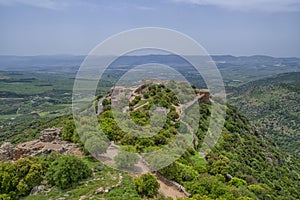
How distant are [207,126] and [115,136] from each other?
1705cm

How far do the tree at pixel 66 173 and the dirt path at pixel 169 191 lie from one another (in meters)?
5.36

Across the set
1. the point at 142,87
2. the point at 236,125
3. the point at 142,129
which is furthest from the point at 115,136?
the point at 236,125

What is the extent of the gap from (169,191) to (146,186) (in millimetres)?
2560

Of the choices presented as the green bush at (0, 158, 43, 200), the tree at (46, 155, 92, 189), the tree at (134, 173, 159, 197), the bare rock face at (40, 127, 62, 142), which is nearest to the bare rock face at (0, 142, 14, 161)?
the bare rock face at (40, 127, 62, 142)

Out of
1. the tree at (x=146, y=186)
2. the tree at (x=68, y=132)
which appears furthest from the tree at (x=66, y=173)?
the tree at (x=68, y=132)

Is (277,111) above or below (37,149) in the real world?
below

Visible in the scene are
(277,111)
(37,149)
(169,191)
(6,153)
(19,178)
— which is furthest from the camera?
(277,111)

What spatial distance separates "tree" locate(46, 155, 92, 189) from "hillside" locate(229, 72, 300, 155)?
6651 cm

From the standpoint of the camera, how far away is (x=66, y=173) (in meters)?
19.7

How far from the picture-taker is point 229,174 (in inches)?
1134

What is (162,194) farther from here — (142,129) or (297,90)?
(297,90)

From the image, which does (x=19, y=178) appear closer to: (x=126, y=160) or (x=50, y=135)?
(x=126, y=160)

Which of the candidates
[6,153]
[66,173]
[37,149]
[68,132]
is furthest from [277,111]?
[66,173]

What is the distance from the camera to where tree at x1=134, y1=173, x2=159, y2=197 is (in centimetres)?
1878
